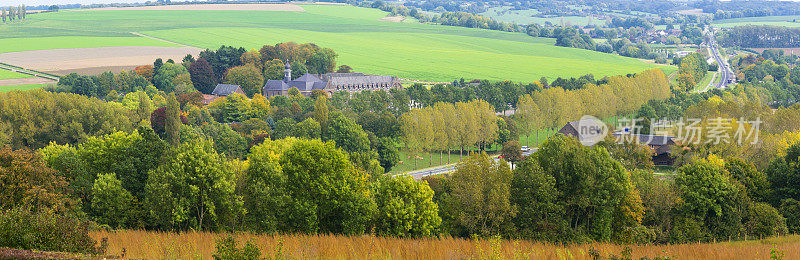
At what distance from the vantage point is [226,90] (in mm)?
134875

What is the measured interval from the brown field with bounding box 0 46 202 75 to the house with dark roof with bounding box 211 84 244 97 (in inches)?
1083

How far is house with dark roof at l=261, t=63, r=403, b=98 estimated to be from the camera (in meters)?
143

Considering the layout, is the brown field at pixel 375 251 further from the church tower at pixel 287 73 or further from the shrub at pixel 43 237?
the church tower at pixel 287 73

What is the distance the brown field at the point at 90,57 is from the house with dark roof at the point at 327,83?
33.3 metres

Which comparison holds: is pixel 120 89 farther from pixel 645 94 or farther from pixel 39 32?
pixel 645 94

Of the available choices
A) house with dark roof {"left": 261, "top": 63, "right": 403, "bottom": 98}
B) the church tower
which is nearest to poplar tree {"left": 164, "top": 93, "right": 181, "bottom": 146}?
house with dark roof {"left": 261, "top": 63, "right": 403, "bottom": 98}

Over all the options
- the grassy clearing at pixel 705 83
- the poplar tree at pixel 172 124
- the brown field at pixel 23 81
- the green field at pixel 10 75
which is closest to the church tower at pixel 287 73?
the brown field at pixel 23 81

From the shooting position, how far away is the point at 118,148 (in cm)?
4619

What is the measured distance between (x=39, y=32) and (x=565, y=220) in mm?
189835

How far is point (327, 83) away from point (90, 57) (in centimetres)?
5931

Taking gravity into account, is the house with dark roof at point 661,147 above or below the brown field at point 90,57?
below

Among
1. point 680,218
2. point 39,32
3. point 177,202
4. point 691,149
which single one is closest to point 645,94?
point 691,149

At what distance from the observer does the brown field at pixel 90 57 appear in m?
148

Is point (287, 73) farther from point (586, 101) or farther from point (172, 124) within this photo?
point (172, 124)
